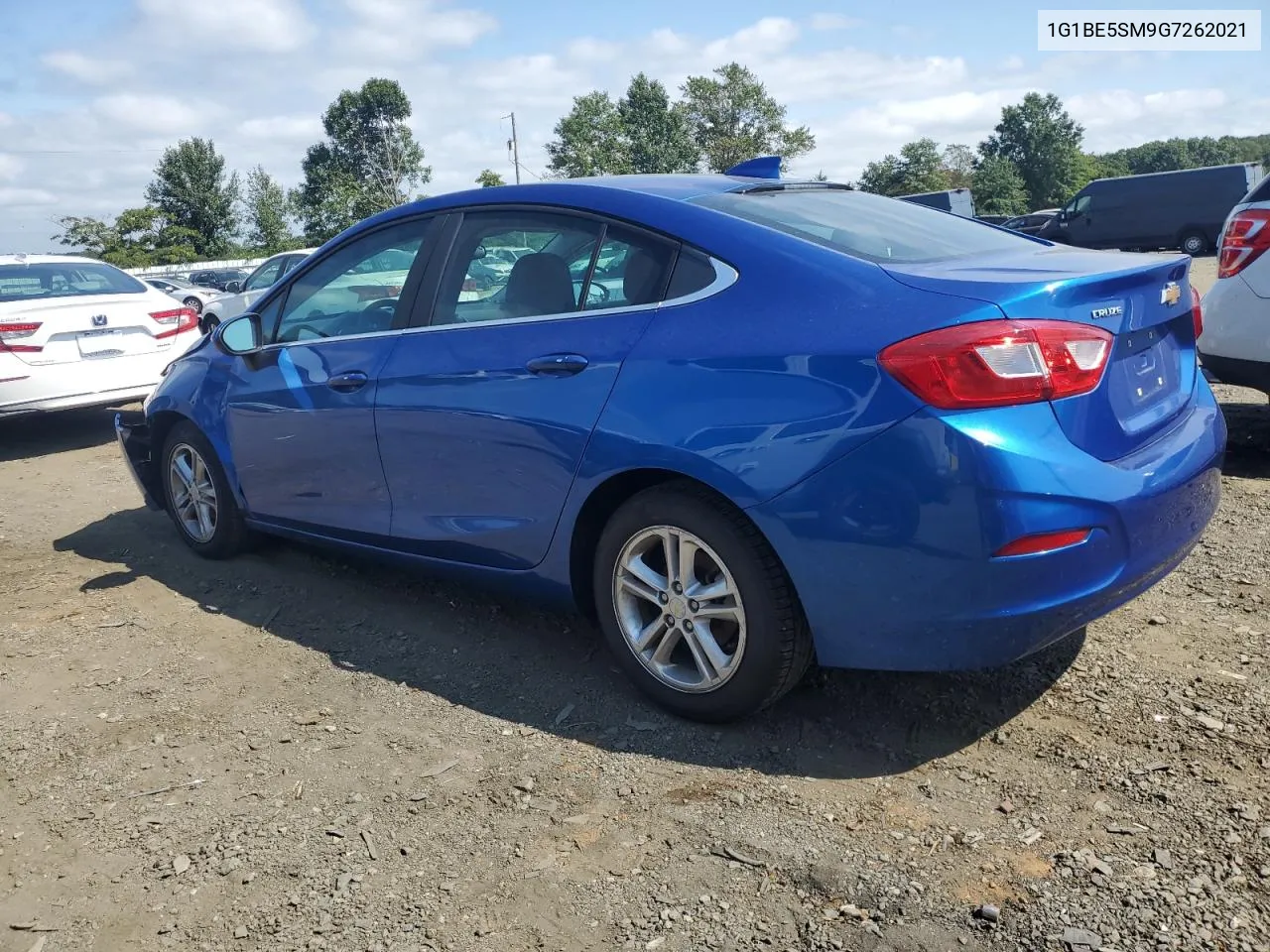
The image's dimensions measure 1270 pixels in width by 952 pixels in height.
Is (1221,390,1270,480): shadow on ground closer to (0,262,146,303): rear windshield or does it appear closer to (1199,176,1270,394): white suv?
(1199,176,1270,394): white suv

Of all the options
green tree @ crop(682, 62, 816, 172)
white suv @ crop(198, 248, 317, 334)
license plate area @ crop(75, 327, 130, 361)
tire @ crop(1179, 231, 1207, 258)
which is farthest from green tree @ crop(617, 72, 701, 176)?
license plate area @ crop(75, 327, 130, 361)

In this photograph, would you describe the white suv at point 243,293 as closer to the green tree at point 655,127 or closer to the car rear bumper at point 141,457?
the car rear bumper at point 141,457

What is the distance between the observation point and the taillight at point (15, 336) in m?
7.88

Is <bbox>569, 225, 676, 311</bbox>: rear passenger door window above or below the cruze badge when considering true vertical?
above

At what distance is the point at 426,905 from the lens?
2451 millimetres

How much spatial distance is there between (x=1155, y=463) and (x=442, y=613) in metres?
2.62

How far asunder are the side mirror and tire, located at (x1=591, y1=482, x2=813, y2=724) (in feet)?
7.16

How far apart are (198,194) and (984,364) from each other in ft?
228

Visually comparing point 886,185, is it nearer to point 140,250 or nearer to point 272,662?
point 140,250

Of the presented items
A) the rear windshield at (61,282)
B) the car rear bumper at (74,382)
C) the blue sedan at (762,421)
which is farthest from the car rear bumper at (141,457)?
the rear windshield at (61,282)

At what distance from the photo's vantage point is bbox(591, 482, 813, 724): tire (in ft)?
9.33

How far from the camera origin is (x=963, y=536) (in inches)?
99.1

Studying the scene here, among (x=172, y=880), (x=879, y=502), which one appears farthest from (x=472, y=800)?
(x=879, y=502)

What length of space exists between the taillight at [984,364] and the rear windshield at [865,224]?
46cm
